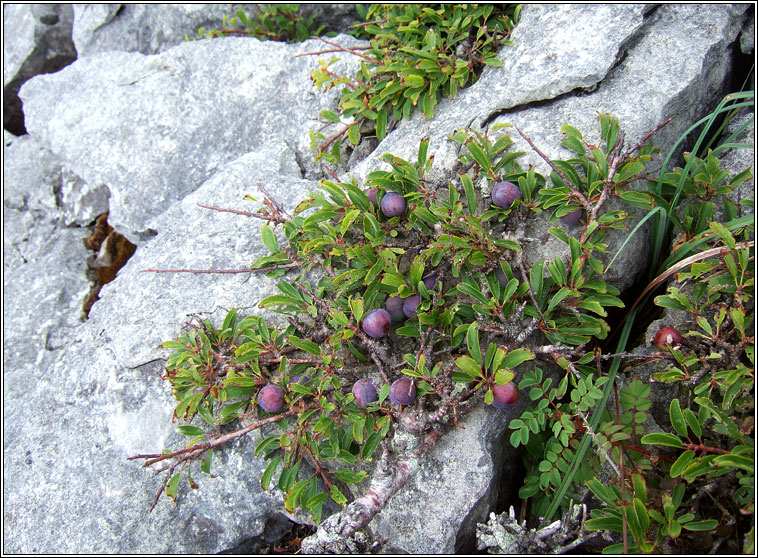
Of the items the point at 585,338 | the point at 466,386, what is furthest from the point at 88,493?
the point at 585,338

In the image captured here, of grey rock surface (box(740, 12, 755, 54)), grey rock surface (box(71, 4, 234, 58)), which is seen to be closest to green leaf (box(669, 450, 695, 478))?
grey rock surface (box(740, 12, 755, 54))

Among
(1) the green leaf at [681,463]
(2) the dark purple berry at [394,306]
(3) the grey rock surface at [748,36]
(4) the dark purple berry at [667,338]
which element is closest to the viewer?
(1) the green leaf at [681,463]

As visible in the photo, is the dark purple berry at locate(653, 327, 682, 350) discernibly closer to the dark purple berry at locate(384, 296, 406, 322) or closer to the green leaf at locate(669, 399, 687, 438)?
the green leaf at locate(669, 399, 687, 438)

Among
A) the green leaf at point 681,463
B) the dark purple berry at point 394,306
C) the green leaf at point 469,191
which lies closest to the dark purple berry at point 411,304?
the dark purple berry at point 394,306

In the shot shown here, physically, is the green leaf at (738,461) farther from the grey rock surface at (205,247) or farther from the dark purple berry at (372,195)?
the dark purple berry at (372,195)

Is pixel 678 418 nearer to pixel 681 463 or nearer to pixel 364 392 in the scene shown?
pixel 681 463

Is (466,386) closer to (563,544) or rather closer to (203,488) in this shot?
(563,544)
